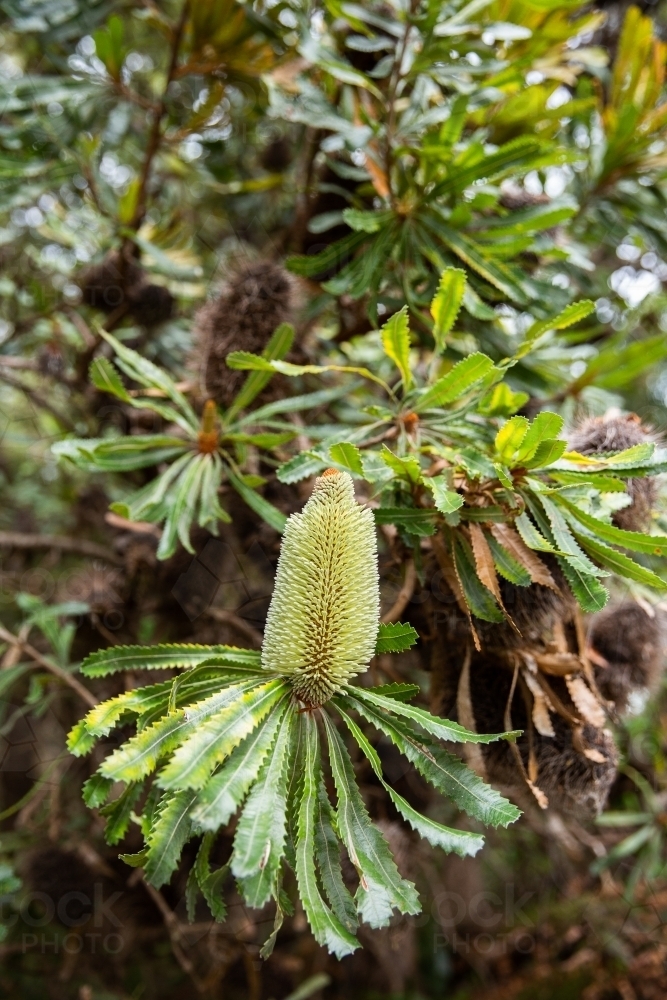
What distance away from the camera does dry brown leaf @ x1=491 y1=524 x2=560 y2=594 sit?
1.11 meters

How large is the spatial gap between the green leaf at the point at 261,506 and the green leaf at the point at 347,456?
1.10ft

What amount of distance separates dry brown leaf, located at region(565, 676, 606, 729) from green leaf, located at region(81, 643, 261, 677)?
2.03 feet

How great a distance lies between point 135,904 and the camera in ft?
6.80

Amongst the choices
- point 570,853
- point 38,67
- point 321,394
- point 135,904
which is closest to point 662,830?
point 570,853

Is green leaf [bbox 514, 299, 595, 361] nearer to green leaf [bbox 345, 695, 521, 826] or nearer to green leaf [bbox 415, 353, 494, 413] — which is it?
green leaf [bbox 415, 353, 494, 413]

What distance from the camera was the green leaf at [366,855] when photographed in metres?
0.83

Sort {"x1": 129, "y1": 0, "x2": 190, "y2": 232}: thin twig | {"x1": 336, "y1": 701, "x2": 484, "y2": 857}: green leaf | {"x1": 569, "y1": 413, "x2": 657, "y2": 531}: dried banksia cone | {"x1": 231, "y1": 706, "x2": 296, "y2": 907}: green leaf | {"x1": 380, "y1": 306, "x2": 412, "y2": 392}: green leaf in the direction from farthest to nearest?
{"x1": 129, "y1": 0, "x2": 190, "y2": 232}: thin twig
{"x1": 569, "y1": 413, "x2": 657, "y2": 531}: dried banksia cone
{"x1": 380, "y1": 306, "x2": 412, "y2": 392}: green leaf
{"x1": 336, "y1": 701, "x2": 484, "y2": 857}: green leaf
{"x1": 231, "y1": 706, "x2": 296, "y2": 907}: green leaf

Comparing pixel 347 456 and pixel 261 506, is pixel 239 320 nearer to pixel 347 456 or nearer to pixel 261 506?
pixel 261 506

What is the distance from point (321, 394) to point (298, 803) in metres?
0.86

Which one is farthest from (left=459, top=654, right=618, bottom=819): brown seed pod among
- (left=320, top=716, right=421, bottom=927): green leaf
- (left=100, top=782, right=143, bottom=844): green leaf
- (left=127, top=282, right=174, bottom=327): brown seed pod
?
(left=127, top=282, right=174, bottom=327): brown seed pod

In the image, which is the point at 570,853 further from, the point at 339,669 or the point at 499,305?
the point at 339,669

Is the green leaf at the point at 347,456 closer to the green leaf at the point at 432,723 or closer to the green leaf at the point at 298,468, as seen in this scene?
the green leaf at the point at 298,468

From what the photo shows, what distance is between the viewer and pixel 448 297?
1263mm

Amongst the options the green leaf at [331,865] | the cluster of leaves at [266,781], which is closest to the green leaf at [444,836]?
the cluster of leaves at [266,781]
